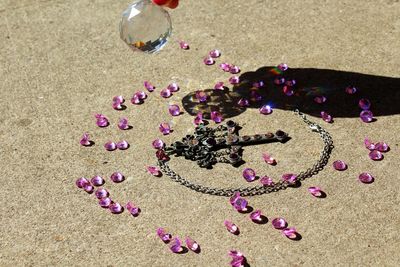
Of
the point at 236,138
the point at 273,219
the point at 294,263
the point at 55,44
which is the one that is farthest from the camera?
the point at 55,44

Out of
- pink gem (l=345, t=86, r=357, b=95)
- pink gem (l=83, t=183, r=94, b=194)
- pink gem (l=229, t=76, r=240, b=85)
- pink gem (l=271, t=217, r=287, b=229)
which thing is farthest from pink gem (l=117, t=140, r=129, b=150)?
pink gem (l=345, t=86, r=357, b=95)

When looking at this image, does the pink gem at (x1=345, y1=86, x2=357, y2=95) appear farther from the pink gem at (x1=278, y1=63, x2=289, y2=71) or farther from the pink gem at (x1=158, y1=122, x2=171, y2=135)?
the pink gem at (x1=158, y1=122, x2=171, y2=135)

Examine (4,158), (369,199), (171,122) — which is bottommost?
(4,158)

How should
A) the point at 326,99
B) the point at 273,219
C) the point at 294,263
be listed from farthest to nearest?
the point at 326,99 → the point at 273,219 → the point at 294,263

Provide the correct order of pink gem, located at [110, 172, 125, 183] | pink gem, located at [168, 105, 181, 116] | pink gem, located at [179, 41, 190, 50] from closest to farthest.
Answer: pink gem, located at [110, 172, 125, 183]
pink gem, located at [168, 105, 181, 116]
pink gem, located at [179, 41, 190, 50]

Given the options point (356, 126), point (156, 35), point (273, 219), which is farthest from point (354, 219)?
point (156, 35)

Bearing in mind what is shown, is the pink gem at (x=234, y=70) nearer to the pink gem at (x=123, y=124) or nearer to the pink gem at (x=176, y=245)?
the pink gem at (x=123, y=124)

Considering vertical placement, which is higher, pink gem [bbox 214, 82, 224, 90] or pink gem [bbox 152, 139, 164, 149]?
pink gem [bbox 214, 82, 224, 90]

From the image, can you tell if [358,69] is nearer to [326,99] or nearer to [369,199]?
[326,99]

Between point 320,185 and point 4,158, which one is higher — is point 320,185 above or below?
above
